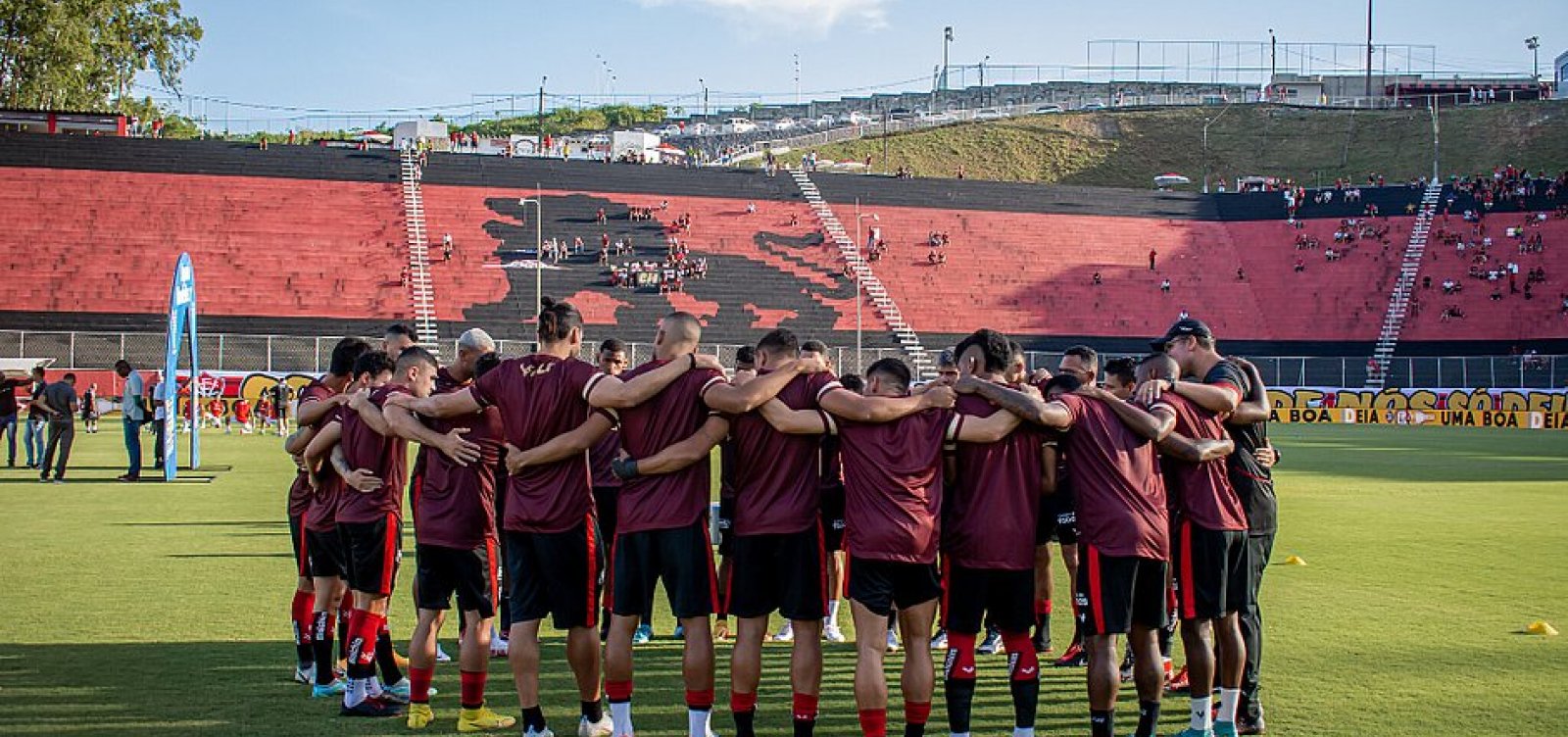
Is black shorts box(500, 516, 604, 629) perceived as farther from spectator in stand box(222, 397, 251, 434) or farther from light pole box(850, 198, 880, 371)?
light pole box(850, 198, 880, 371)

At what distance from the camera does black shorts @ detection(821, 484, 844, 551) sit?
31.1 ft

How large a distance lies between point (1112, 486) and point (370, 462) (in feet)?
14.6

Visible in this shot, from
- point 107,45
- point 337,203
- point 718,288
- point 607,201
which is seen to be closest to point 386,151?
point 337,203

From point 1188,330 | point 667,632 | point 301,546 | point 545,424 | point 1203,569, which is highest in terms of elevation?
point 1188,330

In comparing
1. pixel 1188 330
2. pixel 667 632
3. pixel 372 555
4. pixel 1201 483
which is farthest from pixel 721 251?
pixel 1201 483

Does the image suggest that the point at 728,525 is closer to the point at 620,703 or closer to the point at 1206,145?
the point at 620,703

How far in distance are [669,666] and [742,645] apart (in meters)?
2.67

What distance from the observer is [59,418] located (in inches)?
A: 941

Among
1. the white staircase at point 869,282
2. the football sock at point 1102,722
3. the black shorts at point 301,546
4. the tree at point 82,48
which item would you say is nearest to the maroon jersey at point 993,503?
the football sock at point 1102,722

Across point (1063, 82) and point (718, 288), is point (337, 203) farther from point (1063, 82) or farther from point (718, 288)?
point (1063, 82)

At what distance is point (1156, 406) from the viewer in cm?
770

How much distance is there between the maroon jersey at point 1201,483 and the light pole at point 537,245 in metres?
45.3

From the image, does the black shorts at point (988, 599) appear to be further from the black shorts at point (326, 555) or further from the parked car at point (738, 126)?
the parked car at point (738, 126)

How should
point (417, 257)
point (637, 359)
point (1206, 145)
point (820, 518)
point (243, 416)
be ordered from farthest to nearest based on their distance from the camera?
point (1206, 145)
point (417, 257)
point (637, 359)
point (243, 416)
point (820, 518)
